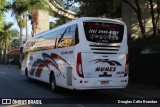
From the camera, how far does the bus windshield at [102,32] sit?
1675cm

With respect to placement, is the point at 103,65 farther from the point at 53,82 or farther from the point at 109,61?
the point at 53,82

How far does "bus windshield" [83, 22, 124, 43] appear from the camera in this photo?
16750mm

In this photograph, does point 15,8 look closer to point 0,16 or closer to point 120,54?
point 0,16

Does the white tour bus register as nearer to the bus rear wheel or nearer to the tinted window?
the tinted window

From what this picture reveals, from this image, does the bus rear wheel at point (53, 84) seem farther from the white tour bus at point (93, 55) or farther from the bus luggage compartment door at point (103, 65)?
the bus luggage compartment door at point (103, 65)

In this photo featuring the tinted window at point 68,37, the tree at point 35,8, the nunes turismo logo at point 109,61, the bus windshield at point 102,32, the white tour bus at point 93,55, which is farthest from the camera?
the tree at point 35,8

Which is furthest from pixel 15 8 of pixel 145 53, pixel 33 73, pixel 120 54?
pixel 120 54

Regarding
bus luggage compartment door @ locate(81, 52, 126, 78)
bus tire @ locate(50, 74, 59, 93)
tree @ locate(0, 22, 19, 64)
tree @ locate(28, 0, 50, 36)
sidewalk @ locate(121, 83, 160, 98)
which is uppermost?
tree @ locate(28, 0, 50, 36)

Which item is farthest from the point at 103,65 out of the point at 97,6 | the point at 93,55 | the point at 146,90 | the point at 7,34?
the point at 7,34

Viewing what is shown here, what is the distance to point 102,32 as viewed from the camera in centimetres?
1692

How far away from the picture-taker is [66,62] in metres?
17.6

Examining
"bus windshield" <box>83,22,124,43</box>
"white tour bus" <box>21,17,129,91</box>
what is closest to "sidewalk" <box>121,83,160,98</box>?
"white tour bus" <box>21,17,129,91</box>

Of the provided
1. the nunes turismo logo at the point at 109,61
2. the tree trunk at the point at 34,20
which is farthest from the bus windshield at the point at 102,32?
the tree trunk at the point at 34,20

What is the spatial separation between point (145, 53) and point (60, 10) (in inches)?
411
